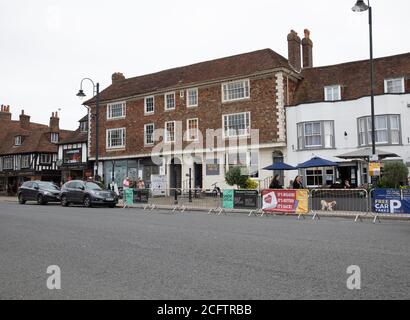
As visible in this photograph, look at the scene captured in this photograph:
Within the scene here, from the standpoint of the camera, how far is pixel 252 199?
18797mm

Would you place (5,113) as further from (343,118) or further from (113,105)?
(343,118)

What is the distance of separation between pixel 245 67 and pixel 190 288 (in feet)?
90.5

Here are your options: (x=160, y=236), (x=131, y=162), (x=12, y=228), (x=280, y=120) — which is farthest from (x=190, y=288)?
(x=131, y=162)

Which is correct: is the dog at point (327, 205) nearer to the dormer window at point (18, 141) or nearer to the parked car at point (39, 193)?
the parked car at point (39, 193)

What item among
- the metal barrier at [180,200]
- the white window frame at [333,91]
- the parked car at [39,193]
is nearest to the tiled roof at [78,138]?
the parked car at [39,193]

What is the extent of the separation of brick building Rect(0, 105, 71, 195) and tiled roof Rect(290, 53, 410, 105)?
102 ft

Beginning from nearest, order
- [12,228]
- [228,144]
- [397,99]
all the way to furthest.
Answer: [12,228]
[397,99]
[228,144]

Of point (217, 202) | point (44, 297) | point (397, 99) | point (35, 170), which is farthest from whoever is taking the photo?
point (35, 170)

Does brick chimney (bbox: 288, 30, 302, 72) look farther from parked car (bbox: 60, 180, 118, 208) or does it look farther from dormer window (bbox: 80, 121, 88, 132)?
dormer window (bbox: 80, 121, 88, 132)

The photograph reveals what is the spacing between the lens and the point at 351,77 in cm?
2947

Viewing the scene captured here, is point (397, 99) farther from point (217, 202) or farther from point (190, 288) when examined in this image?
point (190, 288)

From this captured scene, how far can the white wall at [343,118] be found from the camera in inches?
1014

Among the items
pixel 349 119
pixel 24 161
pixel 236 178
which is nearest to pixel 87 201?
pixel 236 178

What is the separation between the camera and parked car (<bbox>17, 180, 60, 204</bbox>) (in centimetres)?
2650
